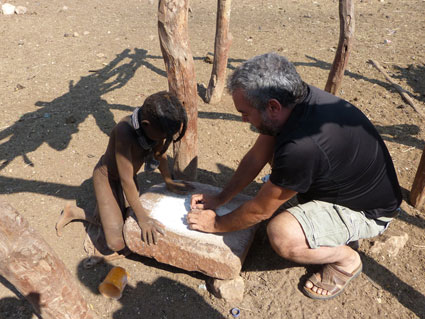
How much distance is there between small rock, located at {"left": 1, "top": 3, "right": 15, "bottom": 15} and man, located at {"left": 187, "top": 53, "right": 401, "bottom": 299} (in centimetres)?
861

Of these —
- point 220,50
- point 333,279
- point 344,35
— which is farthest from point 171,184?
point 344,35

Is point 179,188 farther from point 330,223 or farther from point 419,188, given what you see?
point 419,188

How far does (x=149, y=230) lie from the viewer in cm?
253

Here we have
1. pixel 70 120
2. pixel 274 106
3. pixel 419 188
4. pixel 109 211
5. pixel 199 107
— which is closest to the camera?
pixel 274 106

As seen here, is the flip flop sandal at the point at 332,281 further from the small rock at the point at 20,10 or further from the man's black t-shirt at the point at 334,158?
the small rock at the point at 20,10

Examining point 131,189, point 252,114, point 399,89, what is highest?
point 252,114

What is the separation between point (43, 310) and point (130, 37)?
6369 millimetres

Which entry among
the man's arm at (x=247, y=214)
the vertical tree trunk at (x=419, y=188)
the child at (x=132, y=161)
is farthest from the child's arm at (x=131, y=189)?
the vertical tree trunk at (x=419, y=188)

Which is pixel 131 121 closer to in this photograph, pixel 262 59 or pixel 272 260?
pixel 262 59

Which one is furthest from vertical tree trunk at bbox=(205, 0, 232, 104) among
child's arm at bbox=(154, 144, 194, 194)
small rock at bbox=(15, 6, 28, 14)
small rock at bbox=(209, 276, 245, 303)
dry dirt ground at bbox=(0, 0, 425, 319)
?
small rock at bbox=(15, 6, 28, 14)

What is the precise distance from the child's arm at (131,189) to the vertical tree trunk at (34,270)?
2.03 ft

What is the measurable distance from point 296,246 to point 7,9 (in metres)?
9.31

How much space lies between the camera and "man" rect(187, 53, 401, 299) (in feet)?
6.25

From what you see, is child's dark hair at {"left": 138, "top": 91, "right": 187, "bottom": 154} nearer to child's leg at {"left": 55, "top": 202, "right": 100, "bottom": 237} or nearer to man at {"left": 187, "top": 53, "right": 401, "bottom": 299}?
man at {"left": 187, "top": 53, "right": 401, "bottom": 299}
